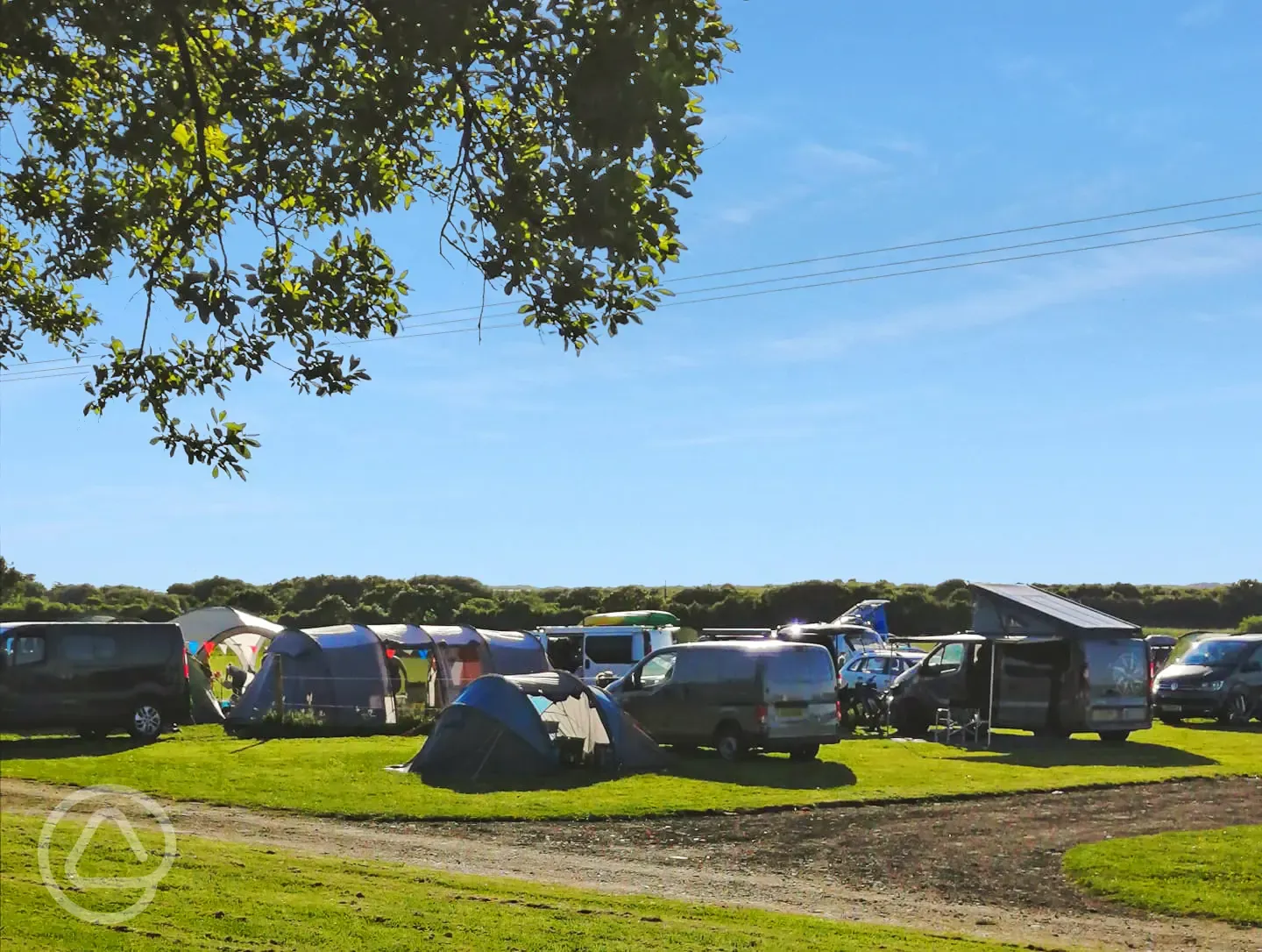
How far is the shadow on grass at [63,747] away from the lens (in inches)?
889

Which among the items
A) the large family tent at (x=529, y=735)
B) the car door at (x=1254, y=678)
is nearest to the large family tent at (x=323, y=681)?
the large family tent at (x=529, y=735)

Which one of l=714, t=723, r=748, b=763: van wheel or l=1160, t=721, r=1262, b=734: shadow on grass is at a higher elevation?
l=714, t=723, r=748, b=763: van wheel

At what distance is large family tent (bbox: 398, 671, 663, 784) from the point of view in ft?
63.7

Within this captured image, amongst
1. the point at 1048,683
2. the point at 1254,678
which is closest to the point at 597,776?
the point at 1048,683

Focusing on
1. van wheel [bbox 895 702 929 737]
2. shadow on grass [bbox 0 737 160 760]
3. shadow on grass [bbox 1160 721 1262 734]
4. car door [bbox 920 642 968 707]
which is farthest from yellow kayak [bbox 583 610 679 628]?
shadow on grass [bbox 0 737 160 760]

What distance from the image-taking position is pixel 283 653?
2773 cm

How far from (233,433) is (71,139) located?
7.85 ft

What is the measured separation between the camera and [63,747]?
24203mm

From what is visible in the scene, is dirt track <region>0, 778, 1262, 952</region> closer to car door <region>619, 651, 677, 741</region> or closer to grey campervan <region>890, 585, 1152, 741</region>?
car door <region>619, 651, 677, 741</region>

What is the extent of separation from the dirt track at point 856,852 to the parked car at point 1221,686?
13.4 meters

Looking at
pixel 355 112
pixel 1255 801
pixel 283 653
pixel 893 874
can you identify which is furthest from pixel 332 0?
pixel 283 653

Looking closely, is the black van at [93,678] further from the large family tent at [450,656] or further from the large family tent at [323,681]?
the large family tent at [450,656]

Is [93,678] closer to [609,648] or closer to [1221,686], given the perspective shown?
[609,648]

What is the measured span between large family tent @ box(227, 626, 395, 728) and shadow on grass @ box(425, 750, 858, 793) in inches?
313
